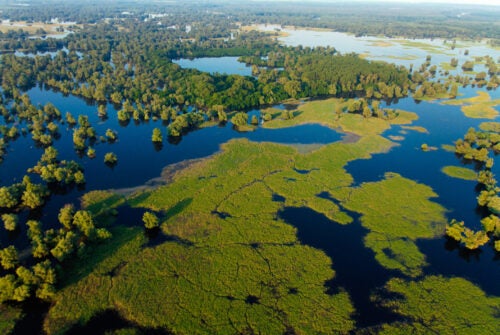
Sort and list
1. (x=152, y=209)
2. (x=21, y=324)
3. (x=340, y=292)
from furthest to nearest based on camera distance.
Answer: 1. (x=152, y=209)
2. (x=340, y=292)
3. (x=21, y=324)

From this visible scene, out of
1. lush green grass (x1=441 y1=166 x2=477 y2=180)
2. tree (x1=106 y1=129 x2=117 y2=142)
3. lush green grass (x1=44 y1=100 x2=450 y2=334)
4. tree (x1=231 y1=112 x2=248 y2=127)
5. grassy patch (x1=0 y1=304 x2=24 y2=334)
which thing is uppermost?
tree (x1=231 y1=112 x2=248 y2=127)

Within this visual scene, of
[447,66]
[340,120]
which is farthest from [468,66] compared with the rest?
[340,120]

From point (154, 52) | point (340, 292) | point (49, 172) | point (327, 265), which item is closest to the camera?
point (340, 292)

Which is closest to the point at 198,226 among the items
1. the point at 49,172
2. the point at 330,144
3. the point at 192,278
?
the point at 192,278

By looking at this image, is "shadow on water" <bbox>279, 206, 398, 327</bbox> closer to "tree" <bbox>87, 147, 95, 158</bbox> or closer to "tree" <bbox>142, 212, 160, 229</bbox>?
"tree" <bbox>142, 212, 160, 229</bbox>

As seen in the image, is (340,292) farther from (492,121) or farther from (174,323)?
(492,121)

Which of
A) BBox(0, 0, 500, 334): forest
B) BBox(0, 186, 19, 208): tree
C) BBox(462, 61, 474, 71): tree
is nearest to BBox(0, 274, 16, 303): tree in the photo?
BBox(0, 0, 500, 334): forest

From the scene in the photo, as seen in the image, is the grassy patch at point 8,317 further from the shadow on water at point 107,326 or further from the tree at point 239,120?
the tree at point 239,120
